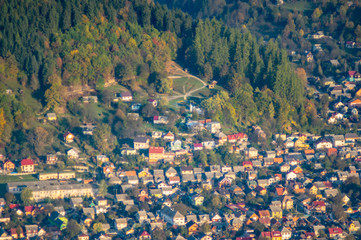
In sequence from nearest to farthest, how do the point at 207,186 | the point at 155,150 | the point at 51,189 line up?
the point at 51,189 → the point at 207,186 → the point at 155,150

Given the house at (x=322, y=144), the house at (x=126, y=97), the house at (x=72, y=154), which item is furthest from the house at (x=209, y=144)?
the house at (x=72, y=154)

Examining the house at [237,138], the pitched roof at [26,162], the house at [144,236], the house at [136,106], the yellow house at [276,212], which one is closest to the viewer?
the house at [144,236]

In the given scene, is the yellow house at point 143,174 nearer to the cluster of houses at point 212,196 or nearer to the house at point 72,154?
the cluster of houses at point 212,196

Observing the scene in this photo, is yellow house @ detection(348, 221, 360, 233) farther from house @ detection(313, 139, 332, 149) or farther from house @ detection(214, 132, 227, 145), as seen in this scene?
house @ detection(214, 132, 227, 145)

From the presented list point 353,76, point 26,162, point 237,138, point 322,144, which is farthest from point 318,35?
point 26,162

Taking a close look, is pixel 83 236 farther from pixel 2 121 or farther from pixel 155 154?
pixel 2 121

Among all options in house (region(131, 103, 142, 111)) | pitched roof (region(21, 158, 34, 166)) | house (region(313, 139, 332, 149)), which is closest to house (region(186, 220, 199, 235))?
pitched roof (region(21, 158, 34, 166))
